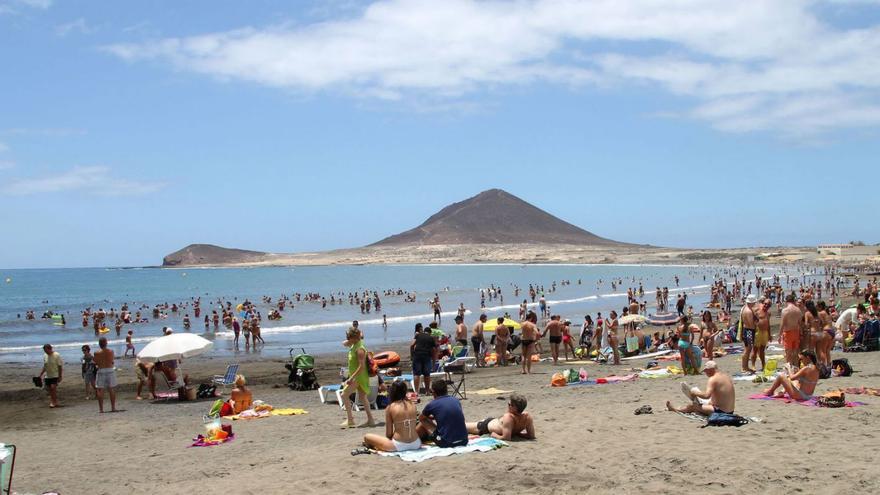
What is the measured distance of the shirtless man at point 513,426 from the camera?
317 inches

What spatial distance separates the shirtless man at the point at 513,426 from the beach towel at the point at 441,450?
19 centimetres

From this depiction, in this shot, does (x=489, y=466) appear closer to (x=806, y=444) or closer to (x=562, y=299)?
(x=806, y=444)

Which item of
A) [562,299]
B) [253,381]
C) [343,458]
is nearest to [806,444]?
[343,458]

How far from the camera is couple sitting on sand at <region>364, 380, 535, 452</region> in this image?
7.64 m

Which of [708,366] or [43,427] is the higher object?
[708,366]

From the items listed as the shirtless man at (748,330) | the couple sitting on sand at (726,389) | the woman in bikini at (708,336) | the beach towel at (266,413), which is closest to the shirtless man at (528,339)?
the woman in bikini at (708,336)

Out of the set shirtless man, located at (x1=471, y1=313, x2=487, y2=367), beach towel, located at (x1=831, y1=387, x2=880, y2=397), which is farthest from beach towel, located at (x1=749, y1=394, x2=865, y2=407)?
shirtless man, located at (x1=471, y1=313, x2=487, y2=367)

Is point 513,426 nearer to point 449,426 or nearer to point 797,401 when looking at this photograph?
point 449,426

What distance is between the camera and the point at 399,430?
7.65 m

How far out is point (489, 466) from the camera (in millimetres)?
6992

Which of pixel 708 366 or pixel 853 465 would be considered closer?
pixel 853 465

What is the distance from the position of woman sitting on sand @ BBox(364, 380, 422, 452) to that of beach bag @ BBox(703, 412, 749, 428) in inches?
133

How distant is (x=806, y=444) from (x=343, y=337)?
2342 centimetres

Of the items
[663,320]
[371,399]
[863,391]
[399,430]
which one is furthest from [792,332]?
[663,320]
